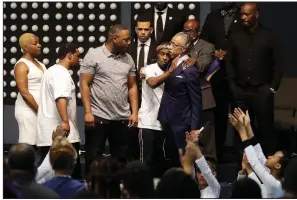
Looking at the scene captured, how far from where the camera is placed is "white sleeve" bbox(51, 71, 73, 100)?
1111 centimetres

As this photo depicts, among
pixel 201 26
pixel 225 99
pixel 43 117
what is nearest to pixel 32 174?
pixel 43 117

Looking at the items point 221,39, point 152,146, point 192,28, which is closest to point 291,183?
point 152,146

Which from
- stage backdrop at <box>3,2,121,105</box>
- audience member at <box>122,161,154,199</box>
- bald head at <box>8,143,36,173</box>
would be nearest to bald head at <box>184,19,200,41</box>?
stage backdrop at <box>3,2,121,105</box>

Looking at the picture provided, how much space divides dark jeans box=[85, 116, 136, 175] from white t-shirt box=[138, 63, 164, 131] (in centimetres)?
15

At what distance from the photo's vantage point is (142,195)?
836 centimetres

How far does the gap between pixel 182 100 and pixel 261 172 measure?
79.3 inches

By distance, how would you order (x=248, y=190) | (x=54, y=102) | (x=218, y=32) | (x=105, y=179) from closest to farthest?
(x=248, y=190) < (x=105, y=179) < (x=54, y=102) < (x=218, y=32)

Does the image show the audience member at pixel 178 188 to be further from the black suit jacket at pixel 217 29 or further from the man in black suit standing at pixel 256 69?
the black suit jacket at pixel 217 29

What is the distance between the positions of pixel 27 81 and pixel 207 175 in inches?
95.9

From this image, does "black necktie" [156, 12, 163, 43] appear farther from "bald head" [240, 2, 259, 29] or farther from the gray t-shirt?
"bald head" [240, 2, 259, 29]

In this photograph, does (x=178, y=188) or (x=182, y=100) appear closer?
(x=178, y=188)

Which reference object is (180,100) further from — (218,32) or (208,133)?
(218,32)

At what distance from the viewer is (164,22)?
1216 centimetres

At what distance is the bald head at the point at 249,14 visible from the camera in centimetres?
1159
